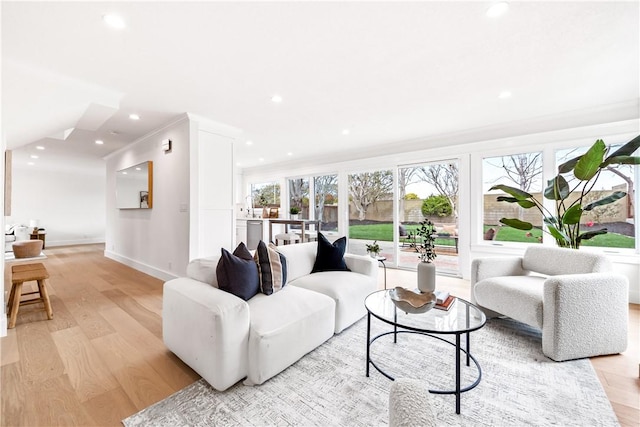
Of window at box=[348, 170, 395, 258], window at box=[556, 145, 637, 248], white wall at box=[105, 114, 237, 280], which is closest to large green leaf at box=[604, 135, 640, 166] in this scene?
window at box=[556, 145, 637, 248]

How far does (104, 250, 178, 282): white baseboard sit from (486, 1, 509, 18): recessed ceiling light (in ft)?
14.6

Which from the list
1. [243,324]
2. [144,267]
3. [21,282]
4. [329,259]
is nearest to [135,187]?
[144,267]

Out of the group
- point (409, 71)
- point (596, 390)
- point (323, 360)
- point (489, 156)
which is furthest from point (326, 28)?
point (489, 156)

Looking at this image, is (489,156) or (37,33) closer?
(37,33)

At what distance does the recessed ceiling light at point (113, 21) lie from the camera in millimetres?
1826

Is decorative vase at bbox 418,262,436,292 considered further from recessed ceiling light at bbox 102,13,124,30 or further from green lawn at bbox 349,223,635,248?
green lawn at bbox 349,223,635,248

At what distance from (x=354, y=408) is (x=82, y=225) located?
1023 cm

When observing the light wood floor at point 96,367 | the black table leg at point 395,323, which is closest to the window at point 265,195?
the light wood floor at point 96,367

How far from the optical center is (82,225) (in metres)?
8.40

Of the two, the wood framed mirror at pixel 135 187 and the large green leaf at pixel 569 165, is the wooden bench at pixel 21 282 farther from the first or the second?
the large green leaf at pixel 569 165

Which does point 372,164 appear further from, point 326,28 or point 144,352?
point 144,352

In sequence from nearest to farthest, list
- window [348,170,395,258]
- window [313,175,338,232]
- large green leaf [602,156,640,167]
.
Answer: large green leaf [602,156,640,167]
window [348,170,395,258]
window [313,175,338,232]

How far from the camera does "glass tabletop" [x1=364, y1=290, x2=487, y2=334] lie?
1.61 metres

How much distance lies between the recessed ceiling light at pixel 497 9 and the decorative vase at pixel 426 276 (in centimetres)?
173
